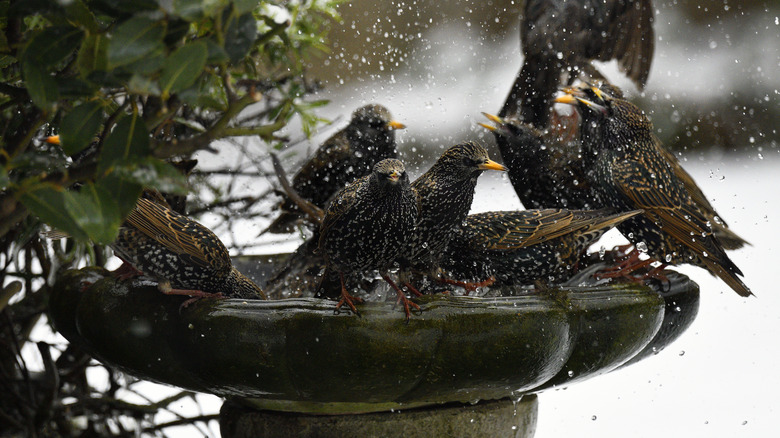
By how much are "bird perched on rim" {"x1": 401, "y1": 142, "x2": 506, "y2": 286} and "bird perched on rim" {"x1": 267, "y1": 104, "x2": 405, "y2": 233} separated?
0.62 metres

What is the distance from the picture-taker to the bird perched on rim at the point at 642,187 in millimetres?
1707

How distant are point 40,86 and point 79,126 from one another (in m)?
0.06

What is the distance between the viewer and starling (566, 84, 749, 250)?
1837mm

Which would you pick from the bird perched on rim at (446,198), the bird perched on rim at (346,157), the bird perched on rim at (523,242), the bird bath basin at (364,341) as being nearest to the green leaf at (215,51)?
the bird bath basin at (364,341)

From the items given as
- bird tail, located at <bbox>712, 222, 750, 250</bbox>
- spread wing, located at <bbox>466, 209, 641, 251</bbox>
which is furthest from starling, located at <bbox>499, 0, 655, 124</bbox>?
spread wing, located at <bbox>466, 209, 641, 251</bbox>

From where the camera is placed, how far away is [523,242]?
5.40 ft

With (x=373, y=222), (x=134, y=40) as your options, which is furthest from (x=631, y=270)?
(x=134, y=40)

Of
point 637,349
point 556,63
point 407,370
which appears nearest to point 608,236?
point 556,63

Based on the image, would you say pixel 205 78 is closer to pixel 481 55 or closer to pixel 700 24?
pixel 481 55

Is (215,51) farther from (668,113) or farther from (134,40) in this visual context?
(668,113)

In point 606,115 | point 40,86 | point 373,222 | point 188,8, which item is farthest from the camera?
point 606,115

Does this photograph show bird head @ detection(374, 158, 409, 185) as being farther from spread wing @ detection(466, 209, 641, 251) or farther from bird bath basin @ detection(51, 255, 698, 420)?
spread wing @ detection(466, 209, 641, 251)

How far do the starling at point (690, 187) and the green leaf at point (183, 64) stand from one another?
126cm

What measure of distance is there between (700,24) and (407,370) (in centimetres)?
367
